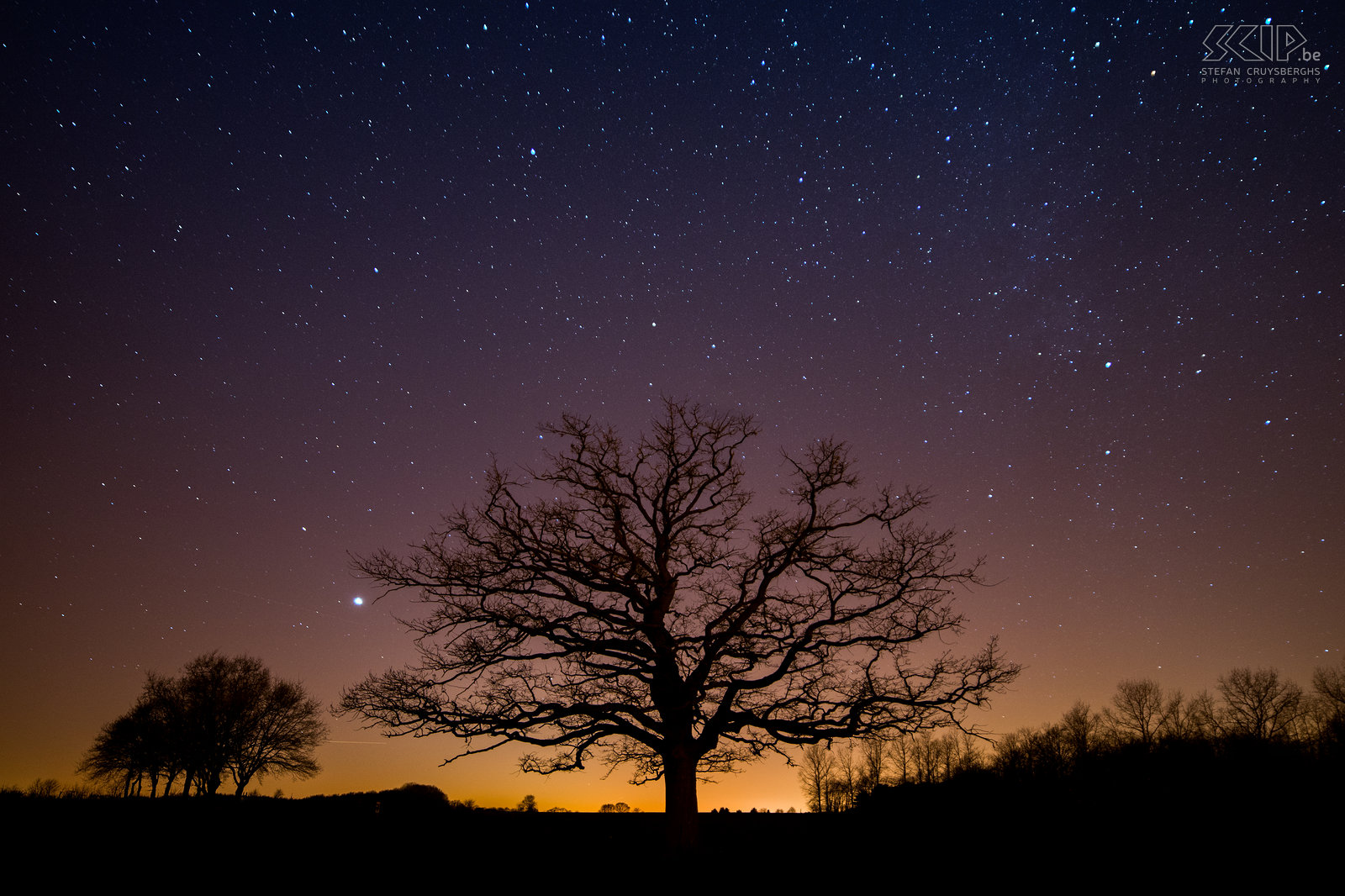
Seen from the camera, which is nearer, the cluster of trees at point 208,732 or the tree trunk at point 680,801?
the tree trunk at point 680,801

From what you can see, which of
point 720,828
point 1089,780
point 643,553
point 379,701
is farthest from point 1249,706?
point 379,701

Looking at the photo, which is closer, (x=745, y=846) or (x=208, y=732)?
(x=745, y=846)

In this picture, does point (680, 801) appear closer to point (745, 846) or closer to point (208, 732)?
point (745, 846)

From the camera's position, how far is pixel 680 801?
12.1 meters

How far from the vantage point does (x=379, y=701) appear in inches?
478

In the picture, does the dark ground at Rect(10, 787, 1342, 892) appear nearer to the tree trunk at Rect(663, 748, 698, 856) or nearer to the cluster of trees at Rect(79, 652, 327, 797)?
the tree trunk at Rect(663, 748, 698, 856)

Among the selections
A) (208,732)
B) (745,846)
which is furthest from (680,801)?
(208,732)

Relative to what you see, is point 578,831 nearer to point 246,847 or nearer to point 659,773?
point 659,773

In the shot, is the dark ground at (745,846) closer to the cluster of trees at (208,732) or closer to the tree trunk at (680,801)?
the tree trunk at (680,801)

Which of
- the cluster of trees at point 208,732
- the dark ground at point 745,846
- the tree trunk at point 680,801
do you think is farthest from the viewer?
the cluster of trees at point 208,732

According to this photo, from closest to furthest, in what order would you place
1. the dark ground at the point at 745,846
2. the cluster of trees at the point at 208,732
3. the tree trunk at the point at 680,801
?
the dark ground at the point at 745,846 < the tree trunk at the point at 680,801 < the cluster of trees at the point at 208,732

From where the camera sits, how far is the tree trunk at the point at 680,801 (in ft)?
38.1

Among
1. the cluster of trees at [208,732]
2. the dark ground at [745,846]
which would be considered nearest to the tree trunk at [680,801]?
the dark ground at [745,846]

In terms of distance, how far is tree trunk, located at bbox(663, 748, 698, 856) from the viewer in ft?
38.1
